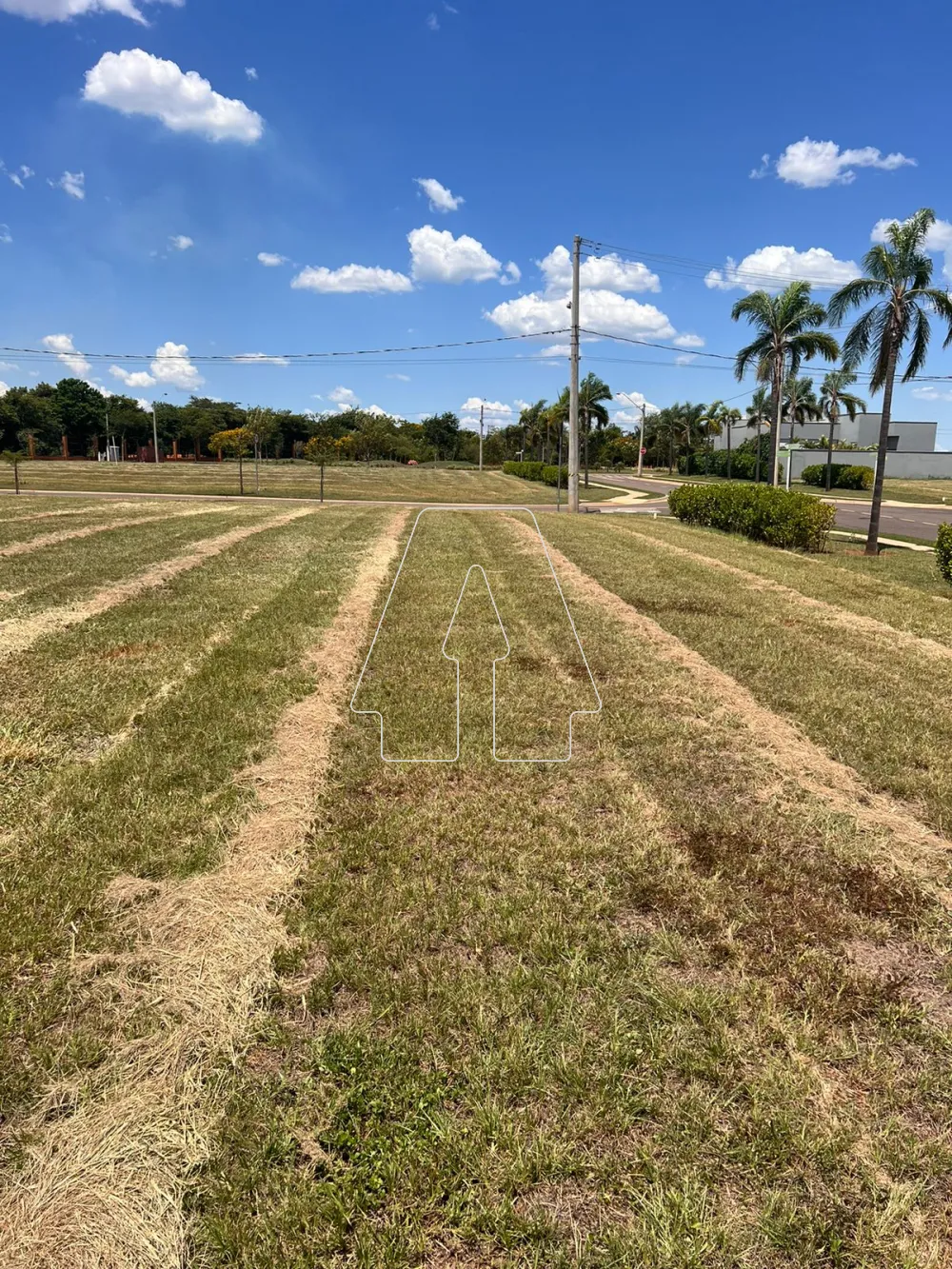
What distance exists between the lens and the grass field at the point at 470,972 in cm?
188

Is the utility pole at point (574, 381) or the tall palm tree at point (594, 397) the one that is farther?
the tall palm tree at point (594, 397)

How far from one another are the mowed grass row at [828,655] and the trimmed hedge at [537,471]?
3886 cm

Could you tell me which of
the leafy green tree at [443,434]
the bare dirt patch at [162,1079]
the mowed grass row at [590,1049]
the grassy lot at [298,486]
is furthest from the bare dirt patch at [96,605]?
the leafy green tree at [443,434]

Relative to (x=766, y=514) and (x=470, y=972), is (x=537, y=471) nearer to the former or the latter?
(x=766, y=514)

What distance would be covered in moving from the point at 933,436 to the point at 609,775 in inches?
3696

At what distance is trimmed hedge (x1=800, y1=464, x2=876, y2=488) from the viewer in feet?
165

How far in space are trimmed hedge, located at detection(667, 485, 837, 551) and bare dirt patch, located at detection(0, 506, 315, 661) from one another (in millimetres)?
12920

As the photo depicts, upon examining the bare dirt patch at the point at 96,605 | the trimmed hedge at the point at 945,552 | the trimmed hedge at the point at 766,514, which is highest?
the trimmed hedge at the point at 766,514

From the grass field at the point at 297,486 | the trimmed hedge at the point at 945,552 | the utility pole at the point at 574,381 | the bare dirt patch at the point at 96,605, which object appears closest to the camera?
the bare dirt patch at the point at 96,605

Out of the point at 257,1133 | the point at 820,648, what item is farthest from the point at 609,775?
the point at 820,648

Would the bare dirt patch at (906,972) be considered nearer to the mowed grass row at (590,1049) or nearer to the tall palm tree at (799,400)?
the mowed grass row at (590,1049)

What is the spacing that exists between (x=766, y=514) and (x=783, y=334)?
1484cm

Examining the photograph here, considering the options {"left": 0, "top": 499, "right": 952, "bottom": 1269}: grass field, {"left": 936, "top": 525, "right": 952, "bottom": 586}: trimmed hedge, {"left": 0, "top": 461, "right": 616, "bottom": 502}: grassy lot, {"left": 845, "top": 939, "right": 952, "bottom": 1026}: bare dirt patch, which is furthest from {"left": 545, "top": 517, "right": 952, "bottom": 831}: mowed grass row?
{"left": 0, "top": 461, "right": 616, "bottom": 502}: grassy lot

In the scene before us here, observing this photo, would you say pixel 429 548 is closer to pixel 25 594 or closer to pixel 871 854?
pixel 25 594
